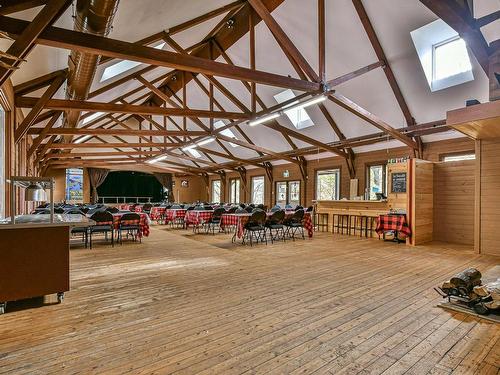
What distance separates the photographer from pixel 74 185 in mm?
15953

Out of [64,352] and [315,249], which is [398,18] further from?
[64,352]

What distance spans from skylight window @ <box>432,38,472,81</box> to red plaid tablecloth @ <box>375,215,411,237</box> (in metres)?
3.40

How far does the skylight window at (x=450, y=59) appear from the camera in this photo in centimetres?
586

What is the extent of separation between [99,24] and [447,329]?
14.7 feet

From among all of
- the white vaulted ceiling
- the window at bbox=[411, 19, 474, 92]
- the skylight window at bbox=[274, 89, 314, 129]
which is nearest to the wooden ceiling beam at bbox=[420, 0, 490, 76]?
the white vaulted ceiling

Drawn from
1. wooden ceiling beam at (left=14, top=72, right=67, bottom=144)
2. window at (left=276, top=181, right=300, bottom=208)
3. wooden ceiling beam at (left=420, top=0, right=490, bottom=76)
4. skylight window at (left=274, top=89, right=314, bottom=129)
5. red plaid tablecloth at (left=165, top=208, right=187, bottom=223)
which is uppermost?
skylight window at (left=274, top=89, right=314, bottom=129)

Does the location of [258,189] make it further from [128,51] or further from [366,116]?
[128,51]

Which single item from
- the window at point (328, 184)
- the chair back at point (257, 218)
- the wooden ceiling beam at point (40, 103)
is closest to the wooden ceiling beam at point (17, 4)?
the wooden ceiling beam at point (40, 103)

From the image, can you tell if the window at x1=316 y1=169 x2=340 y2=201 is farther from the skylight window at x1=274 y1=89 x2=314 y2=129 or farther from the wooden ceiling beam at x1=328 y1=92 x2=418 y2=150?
the wooden ceiling beam at x1=328 y1=92 x2=418 y2=150

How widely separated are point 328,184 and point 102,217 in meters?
8.18

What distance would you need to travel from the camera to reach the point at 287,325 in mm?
2391

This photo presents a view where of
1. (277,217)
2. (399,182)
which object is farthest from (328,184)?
(277,217)

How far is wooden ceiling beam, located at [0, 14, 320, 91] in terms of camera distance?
9.71 ft

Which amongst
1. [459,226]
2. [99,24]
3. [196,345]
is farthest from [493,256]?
[99,24]
